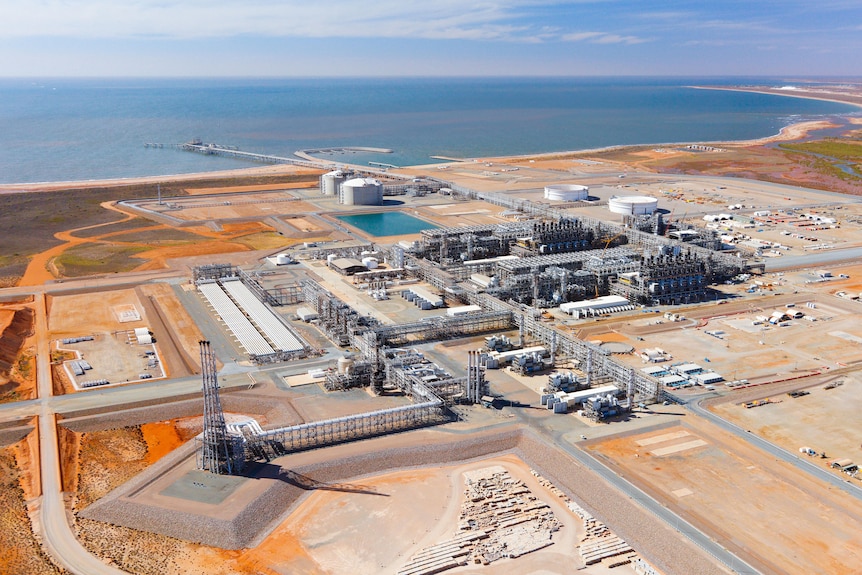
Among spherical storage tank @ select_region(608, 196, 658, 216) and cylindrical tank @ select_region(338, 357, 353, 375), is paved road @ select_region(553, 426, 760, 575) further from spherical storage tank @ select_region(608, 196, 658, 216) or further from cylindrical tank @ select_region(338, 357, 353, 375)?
spherical storage tank @ select_region(608, 196, 658, 216)

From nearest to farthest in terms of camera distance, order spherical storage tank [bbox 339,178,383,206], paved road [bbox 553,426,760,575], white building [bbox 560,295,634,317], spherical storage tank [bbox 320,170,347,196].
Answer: paved road [bbox 553,426,760,575]
white building [bbox 560,295,634,317]
spherical storage tank [bbox 339,178,383,206]
spherical storage tank [bbox 320,170,347,196]

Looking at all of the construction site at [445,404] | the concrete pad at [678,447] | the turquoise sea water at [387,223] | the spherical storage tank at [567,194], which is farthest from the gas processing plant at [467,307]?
the spherical storage tank at [567,194]

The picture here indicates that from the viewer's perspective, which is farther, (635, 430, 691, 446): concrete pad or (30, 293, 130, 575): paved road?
(635, 430, 691, 446): concrete pad

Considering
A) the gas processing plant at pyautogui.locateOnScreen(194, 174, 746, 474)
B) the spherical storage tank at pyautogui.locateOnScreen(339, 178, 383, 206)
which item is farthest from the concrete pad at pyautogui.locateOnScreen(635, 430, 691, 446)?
the spherical storage tank at pyautogui.locateOnScreen(339, 178, 383, 206)

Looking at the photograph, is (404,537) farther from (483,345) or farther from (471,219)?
(471,219)

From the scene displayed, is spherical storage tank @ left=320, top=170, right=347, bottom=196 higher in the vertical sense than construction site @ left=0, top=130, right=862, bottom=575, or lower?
higher

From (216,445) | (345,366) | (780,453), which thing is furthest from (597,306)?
(216,445)

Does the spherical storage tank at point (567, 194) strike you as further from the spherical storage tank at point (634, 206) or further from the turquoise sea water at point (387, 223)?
the turquoise sea water at point (387, 223)
